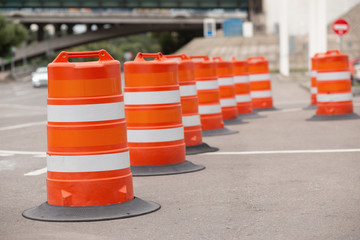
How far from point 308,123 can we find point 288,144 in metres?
3.74

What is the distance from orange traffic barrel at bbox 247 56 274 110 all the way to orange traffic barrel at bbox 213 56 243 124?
142 inches

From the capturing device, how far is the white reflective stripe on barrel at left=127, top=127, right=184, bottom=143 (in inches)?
355

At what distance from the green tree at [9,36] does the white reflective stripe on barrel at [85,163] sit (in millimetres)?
91315

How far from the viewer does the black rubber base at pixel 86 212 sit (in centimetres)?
637

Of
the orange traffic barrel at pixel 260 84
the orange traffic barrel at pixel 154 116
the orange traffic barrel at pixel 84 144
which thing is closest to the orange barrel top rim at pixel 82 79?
the orange traffic barrel at pixel 84 144

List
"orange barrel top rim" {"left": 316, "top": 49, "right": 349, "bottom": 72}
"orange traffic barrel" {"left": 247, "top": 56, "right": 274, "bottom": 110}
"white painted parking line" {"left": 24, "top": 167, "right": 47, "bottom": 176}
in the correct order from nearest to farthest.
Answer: "white painted parking line" {"left": 24, "top": 167, "right": 47, "bottom": 176} → "orange barrel top rim" {"left": 316, "top": 49, "right": 349, "bottom": 72} → "orange traffic barrel" {"left": 247, "top": 56, "right": 274, "bottom": 110}

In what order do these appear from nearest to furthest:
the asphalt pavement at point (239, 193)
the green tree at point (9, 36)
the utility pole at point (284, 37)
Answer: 1. the asphalt pavement at point (239, 193)
2. the utility pole at point (284, 37)
3. the green tree at point (9, 36)

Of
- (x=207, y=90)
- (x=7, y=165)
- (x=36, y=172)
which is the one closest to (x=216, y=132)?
(x=207, y=90)

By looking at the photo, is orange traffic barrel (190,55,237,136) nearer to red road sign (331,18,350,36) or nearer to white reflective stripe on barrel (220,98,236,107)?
white reflective stripe on barrel (220,98,236,107)

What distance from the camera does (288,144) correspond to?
11.7 meters

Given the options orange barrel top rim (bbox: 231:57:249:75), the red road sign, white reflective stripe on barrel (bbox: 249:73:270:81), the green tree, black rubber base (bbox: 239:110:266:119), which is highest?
the green tree

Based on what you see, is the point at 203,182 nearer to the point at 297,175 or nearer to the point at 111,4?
the point at 297,175

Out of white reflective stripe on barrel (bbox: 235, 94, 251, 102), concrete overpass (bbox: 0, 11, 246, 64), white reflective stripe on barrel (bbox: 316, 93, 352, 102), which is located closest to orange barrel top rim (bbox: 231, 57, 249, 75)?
white reflective stripe on barrel (bbox: 235, 94, 251, 102)

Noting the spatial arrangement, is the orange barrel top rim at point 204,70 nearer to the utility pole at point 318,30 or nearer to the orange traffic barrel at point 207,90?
the orange traffic barrel at point 207,90
